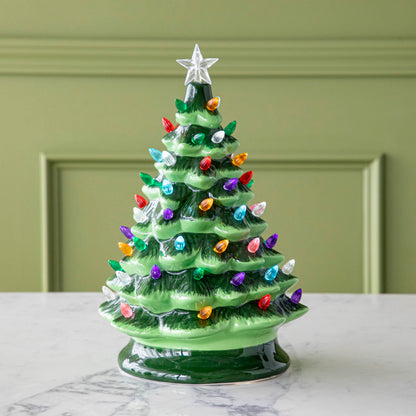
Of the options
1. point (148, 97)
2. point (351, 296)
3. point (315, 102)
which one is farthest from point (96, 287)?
point (351, 296)

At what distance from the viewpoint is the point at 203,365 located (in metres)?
0.62

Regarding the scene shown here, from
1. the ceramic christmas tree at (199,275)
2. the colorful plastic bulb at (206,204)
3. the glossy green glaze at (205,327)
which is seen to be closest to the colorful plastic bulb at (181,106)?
the ceramic christmas tree at (199,275)

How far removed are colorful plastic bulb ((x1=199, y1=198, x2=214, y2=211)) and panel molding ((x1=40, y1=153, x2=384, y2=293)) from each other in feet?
4.32

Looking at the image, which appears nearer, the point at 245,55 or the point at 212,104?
the point at 212,104

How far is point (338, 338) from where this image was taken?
33.4 inches

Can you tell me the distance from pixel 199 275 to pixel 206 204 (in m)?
0.07

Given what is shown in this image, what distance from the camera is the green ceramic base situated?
2.05ft

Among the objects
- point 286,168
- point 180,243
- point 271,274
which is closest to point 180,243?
point 180,243

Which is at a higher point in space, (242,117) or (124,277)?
(242,117)

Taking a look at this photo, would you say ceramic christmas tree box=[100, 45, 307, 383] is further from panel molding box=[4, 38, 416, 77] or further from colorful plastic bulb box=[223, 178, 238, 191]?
panel molding box=[4, 38, 416, 77]

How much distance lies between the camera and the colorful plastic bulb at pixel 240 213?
2.09ft

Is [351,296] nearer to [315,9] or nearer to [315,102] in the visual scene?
[315,102]

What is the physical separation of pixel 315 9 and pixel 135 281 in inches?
59.0

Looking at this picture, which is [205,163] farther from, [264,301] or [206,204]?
[264,301]
